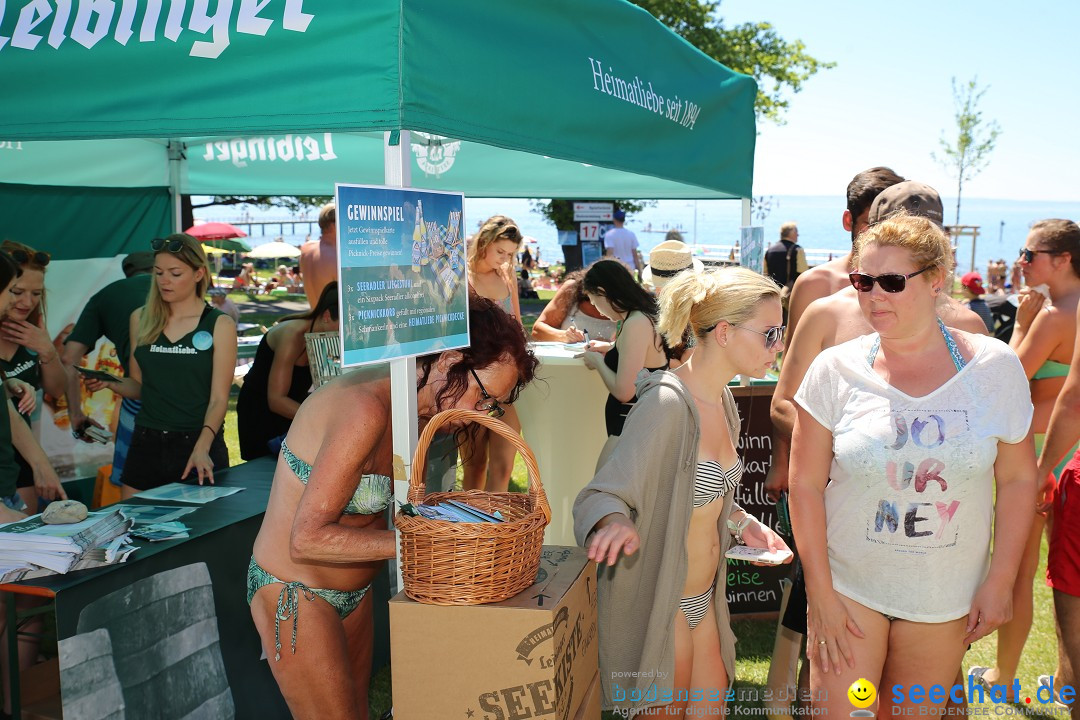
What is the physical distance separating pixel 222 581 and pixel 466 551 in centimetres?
144

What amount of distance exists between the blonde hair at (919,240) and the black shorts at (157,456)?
2821 millimetres

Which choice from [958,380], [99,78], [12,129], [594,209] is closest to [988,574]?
[958,380]

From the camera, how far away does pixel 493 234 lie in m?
5.31

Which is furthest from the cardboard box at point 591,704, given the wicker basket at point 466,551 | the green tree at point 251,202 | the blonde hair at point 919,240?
the green tree at point 251,202

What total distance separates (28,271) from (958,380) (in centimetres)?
394

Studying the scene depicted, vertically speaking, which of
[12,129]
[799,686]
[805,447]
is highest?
[12,129]

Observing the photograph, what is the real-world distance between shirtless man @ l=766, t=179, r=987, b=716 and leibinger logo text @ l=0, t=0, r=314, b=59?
70.1 inches

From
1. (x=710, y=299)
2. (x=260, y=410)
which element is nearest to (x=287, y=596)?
(x=710, y=299)

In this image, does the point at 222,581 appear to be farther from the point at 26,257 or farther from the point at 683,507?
the point at 26,257

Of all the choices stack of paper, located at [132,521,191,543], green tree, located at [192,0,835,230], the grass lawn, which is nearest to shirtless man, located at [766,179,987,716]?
the grass lawn

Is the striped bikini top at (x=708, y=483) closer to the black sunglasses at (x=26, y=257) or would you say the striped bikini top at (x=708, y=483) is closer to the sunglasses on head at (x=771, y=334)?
the sunglasses on head at (x=771, y=334)

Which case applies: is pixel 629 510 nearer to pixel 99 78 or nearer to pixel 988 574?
pixel 988 574

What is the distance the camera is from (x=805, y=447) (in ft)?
7.53

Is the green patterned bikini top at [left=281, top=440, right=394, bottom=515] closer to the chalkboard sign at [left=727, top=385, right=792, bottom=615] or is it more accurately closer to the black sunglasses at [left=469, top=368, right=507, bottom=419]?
the black sunglasses at [left=469, top=368, right=507, bottom=419]
